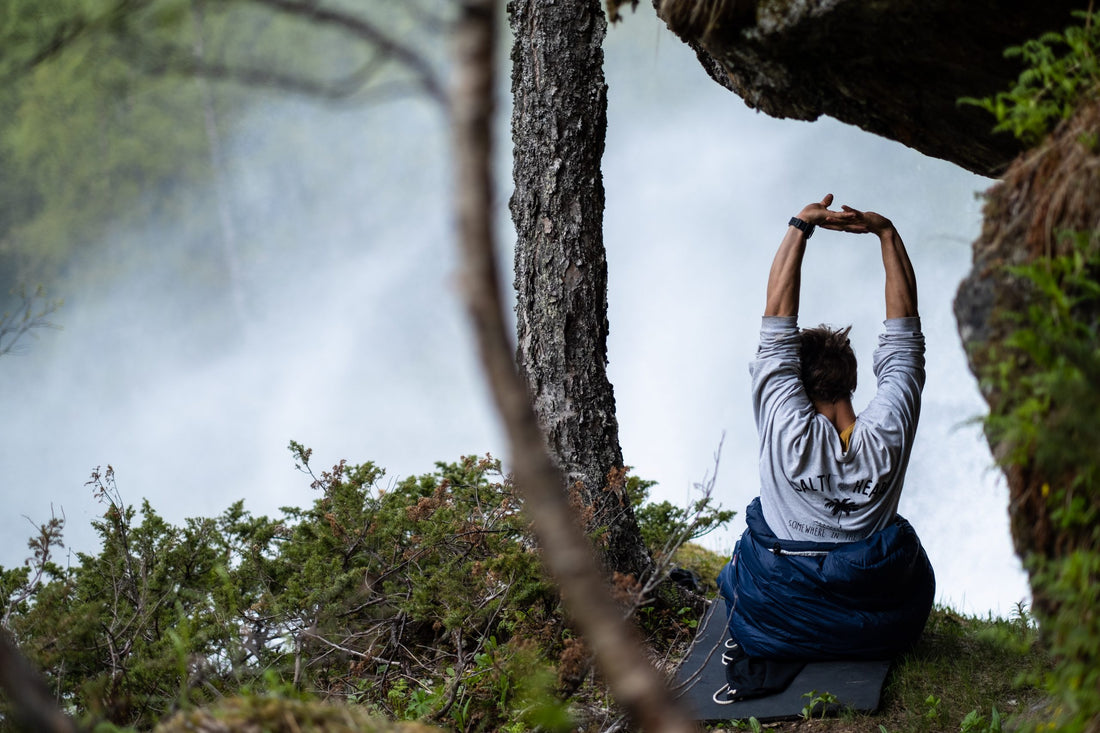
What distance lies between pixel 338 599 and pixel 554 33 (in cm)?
334

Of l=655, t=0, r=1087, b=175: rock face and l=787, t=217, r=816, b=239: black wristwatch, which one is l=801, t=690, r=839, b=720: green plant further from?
l=655, t=0, r=1087, b=175: rock face

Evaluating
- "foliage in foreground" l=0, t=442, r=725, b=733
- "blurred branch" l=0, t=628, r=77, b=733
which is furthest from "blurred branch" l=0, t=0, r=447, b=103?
"foliage in foreground" l=0, t=442, r=725, b=733

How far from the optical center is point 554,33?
5.07 m

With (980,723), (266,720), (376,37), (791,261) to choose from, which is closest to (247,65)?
(376,37)

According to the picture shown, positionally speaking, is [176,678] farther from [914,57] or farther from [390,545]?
[914,57]

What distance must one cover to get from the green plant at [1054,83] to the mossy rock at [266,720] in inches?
79.5

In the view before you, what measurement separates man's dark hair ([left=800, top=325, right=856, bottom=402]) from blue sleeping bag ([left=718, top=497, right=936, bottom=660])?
0.67 meters

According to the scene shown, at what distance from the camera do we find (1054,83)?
7.25ft

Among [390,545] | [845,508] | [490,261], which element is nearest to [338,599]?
[390,545]

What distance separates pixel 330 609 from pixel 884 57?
3.19 meters

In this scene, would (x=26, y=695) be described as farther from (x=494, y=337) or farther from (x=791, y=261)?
(x=791, y=261)

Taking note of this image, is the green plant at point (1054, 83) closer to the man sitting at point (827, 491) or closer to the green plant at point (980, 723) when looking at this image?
the man sitting at point (827, 491)

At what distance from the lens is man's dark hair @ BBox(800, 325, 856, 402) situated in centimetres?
411

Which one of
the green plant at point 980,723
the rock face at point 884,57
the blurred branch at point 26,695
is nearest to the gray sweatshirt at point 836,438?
the green plant at point 980,723
